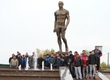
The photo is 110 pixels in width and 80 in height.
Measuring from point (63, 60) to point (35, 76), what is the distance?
409 centimetres

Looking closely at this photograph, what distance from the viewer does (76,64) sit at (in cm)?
1644

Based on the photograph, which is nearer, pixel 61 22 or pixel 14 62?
pixel 14 62

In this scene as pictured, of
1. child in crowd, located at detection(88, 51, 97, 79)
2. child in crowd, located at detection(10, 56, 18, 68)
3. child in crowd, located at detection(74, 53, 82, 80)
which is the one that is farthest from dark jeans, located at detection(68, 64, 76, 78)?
child in crowd, located at detection(10, 56, 18, 68)

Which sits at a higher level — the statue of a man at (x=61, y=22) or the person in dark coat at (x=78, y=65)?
the statue of a man at (x=61, y=22)

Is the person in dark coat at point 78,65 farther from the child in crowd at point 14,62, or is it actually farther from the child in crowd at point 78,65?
the child in crowd at point 14,62

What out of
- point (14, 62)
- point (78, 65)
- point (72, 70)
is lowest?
point (72, 70)

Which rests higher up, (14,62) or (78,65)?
(14,62)

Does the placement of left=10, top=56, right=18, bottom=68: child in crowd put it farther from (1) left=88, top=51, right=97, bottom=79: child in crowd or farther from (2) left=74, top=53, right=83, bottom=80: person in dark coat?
(1) left=88, top=51, right=97, bottom=79: child in crowd

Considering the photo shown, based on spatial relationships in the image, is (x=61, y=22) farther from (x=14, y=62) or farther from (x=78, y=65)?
(x=78, y=65)

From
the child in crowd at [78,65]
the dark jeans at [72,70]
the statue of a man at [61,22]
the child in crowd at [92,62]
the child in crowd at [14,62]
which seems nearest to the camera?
the child in crowd at [78,65]

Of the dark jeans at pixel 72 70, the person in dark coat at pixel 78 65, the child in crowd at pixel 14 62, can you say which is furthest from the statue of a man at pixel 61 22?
the person in dark coat at pixel 78 65

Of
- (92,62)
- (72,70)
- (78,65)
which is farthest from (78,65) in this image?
(72,70)

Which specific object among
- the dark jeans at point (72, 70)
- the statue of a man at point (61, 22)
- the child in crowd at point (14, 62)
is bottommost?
the dark jeans at point (72, 70)

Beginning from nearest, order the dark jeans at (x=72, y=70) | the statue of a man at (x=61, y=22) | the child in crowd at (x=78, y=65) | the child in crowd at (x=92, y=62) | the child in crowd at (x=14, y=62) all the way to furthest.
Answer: the child in crowd at (x=78, y=65), the child in crowd at (x=92, y=62), the dark jeans at (x=72, y=70), the child in crowd at (x=14, y=62), the statue of a man at (x=61, y=22)
